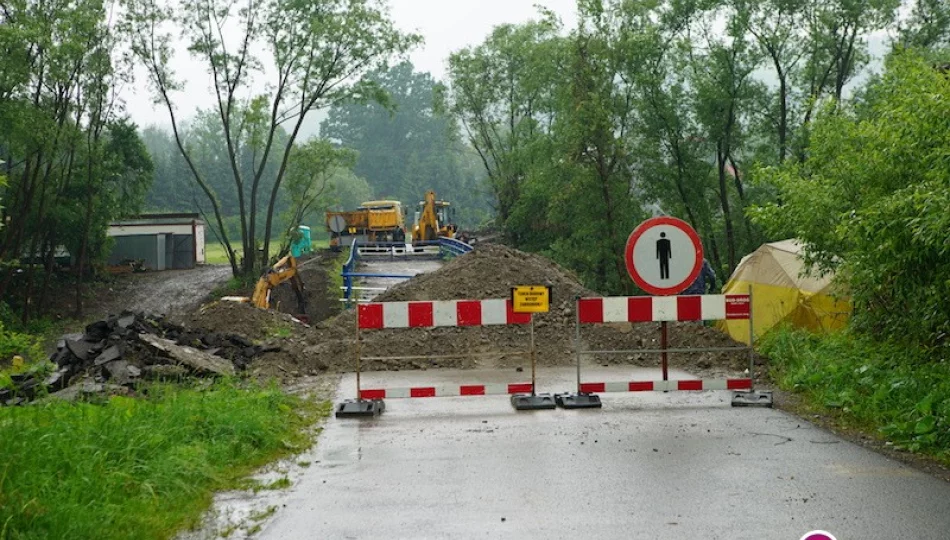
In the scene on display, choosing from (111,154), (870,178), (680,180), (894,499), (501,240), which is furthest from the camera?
(501,240)

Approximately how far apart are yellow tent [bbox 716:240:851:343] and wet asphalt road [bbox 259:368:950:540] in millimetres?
9016

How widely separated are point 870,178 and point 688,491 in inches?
266

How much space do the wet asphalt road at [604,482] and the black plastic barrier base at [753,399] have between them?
0.37 meters

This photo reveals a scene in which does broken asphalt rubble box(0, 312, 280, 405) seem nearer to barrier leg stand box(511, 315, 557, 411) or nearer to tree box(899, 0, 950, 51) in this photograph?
barrier leg stand box(511, 315, 557, 411)

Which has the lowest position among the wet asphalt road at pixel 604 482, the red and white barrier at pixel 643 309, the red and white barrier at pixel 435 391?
the wet asphalt road at pixel 604 482

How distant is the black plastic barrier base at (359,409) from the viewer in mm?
11945

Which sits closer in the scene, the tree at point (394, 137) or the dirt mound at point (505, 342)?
the dirt mound at point (505, 342)

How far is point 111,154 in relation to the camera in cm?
5181

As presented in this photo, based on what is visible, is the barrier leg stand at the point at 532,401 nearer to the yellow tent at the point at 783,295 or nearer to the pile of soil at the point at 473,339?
the pile of soil at the point at 473,339

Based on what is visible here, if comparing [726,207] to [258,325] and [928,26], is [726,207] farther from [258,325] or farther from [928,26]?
[258,325]

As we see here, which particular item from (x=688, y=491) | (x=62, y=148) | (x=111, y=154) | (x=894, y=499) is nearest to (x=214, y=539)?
(x=688, y=491)

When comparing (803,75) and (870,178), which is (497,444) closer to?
(870,178)

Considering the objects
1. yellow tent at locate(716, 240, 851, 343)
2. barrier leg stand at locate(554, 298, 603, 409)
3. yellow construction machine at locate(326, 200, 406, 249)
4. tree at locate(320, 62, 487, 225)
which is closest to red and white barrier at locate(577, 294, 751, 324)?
barrier leg stand at locate(554, 298, 603, 409)

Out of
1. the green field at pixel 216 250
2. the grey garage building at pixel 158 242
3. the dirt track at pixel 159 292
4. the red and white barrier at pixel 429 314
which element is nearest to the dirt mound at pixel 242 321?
the red and white barrier at pixel 429 314
